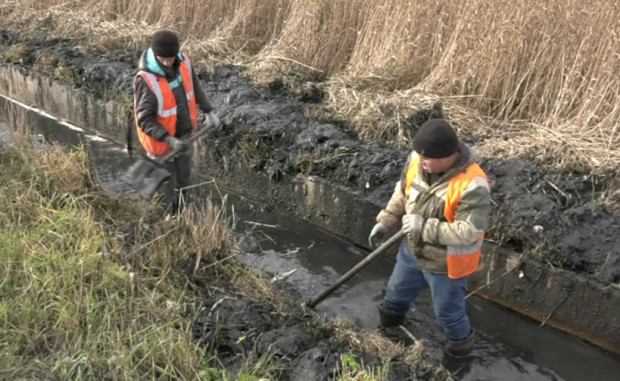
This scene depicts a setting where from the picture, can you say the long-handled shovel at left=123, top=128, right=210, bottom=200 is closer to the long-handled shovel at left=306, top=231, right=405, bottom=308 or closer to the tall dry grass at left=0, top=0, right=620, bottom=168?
the long-handled shovel at left=306, top=231, right=405, bottom=308

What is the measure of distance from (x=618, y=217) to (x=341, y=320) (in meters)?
2.17

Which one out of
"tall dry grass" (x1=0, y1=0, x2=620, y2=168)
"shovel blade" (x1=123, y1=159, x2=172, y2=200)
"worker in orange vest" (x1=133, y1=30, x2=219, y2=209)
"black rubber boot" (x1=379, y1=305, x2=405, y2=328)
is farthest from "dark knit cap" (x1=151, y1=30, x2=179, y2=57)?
"black rubber boot" (x1=379, y1=305, x2=405, y2=328)

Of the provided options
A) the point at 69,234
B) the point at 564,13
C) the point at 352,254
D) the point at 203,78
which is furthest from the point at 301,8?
the point at 69,234

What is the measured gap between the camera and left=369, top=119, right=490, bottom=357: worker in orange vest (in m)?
3.43

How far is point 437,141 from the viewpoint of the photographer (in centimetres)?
334

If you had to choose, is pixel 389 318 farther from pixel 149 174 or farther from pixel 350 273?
pixel 149 174

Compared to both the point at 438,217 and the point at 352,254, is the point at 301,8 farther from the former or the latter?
the point at 438,217

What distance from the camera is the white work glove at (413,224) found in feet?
11.8

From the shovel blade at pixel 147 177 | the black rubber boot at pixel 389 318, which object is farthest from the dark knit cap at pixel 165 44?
the black rubber boot at pixel 389 318

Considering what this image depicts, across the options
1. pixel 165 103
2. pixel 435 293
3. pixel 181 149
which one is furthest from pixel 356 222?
pixel 165 103

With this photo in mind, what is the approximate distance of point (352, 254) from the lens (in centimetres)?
548

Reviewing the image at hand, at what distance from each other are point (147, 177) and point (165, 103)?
0.63 meters

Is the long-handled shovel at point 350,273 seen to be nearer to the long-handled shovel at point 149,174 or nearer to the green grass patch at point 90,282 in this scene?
the green grass patch at point 90,282

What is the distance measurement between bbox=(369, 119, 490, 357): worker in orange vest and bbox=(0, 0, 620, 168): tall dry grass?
6.81 ft
